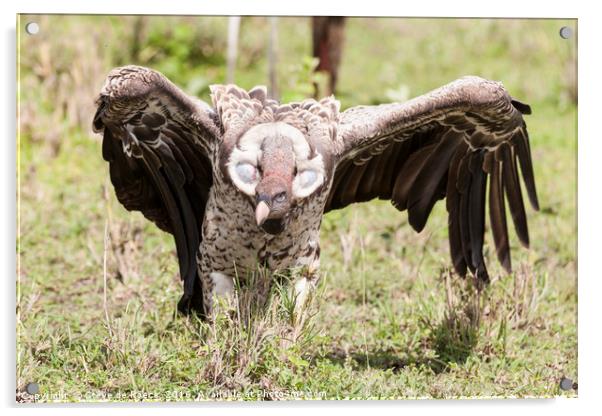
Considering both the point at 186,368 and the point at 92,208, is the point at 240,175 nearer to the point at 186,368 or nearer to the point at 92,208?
the point at 186,368

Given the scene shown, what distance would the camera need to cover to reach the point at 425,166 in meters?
5.23

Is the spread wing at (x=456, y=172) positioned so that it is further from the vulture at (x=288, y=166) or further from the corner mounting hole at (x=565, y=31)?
the corner mounting hole at (x=565, y=31)

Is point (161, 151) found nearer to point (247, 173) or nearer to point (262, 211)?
point (247, 173)

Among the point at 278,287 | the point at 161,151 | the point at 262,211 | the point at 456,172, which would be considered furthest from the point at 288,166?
the point at 456,172

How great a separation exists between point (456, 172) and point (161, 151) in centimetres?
129

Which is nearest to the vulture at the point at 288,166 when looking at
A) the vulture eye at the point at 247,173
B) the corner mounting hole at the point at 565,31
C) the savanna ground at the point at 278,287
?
the vulture eye at the point at 247,173

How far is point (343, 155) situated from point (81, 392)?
1355 mm

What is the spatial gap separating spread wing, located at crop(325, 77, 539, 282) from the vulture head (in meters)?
0.37

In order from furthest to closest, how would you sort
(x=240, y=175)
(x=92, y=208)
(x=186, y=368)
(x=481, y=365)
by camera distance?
(x=92, y=208), (x=481, y=365), (x=186, y=368), (x=240, y=175)

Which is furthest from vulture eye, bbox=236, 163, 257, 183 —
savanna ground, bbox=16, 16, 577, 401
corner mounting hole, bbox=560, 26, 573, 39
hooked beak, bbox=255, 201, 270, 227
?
corner mounting hole, bbox=560, 26, 573, 39

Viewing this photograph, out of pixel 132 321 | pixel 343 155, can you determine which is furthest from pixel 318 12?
pixel 132 321

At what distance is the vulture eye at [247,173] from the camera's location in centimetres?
438

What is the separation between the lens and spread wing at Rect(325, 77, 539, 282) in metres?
4.93

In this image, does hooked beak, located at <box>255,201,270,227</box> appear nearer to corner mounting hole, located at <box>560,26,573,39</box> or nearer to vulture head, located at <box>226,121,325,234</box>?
vulture head, located at <box>226,121,325,234</box>
